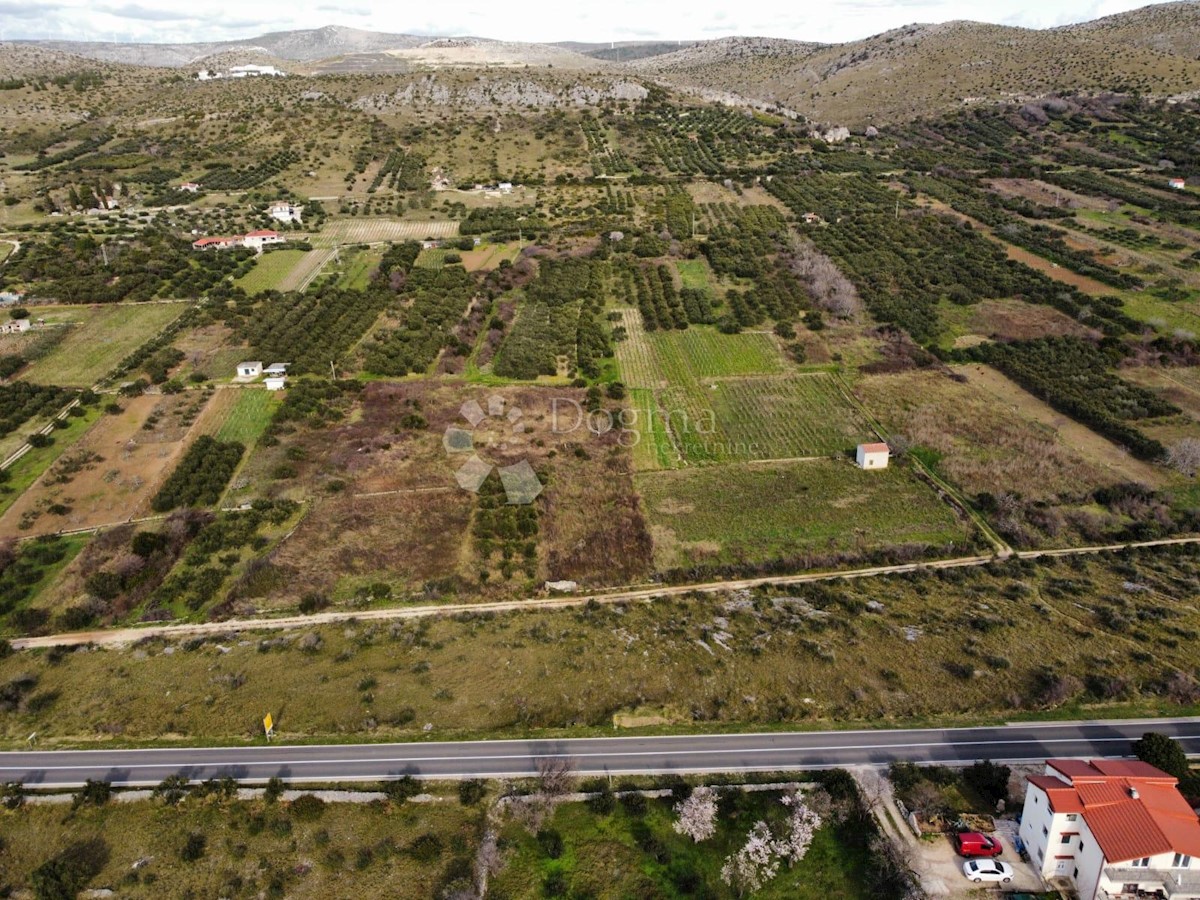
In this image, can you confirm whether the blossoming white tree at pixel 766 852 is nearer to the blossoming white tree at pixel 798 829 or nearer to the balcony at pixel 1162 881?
the blossoming white tree at pixel 798 829

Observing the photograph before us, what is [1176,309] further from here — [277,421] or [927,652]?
[277,421]

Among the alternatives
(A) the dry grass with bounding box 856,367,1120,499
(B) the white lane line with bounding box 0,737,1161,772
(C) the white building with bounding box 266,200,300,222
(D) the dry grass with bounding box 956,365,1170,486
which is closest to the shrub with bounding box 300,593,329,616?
(B) the white lane line with bounding box 0,737,1161,772

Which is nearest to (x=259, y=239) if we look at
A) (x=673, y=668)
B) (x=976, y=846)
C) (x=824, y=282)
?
(x=824, y=282)

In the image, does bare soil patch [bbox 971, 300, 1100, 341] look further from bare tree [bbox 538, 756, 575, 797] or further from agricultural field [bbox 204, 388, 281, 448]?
agricultural field [bbox 204, 388, 281, 448]

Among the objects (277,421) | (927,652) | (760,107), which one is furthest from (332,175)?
A: (927,652)

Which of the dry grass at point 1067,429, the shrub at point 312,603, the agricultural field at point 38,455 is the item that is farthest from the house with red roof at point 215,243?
the dry grass at point 1067,429

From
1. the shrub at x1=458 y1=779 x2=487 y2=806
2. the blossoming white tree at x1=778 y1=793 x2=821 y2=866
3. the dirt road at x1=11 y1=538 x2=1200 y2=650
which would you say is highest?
the blossoming white tree at x1=778 y1=793 x2=821 y2=866

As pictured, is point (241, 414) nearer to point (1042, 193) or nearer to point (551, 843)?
point (551, 843)
